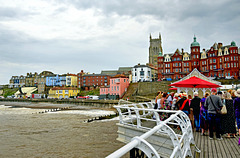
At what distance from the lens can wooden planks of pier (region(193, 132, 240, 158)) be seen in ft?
19.1

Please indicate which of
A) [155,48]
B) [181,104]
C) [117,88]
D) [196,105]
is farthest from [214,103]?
[155,48]

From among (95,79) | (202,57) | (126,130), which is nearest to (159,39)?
(95,79)

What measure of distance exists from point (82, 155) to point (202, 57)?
66147 millimetres

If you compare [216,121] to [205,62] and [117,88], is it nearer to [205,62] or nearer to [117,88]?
[205,62]

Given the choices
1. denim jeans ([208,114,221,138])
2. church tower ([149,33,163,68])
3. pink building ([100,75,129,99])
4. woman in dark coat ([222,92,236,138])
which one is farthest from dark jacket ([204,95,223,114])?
church tower ([149,33,163,68])

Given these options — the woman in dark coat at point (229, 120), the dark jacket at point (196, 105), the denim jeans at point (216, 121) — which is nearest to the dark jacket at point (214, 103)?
the denim jeans at point (216, 121)

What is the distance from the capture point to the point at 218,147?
21.7ft

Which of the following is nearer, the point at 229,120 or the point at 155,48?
the point at 229,120

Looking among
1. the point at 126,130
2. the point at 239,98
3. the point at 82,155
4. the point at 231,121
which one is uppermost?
the point at 239,98

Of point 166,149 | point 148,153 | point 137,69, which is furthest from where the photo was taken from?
point 137,69

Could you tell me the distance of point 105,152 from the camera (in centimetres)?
1063

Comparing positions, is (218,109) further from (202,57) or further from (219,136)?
(202,57)

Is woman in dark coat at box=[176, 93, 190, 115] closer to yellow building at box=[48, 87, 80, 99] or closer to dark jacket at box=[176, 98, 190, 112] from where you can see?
dark jacket at box=[176, 98, 190, 112]

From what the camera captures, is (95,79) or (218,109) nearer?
(218,109)
